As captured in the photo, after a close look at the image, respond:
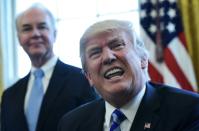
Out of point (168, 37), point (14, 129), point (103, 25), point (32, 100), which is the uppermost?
point (103, 25)

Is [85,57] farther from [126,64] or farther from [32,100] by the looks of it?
[32,100]

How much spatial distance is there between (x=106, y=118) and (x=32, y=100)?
824 millimetres

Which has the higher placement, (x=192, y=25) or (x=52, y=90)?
(x=192, y=25)

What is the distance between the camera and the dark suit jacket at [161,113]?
1.87 m

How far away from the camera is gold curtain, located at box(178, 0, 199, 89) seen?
10.8ft

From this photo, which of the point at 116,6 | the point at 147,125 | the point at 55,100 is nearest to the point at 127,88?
the point at 147,125

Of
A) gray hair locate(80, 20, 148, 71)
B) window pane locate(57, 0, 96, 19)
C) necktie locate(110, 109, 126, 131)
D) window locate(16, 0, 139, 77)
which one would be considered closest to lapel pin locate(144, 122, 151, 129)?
necktie locate(110, 109, 126, 131)

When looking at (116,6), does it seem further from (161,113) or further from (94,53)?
(161,113)

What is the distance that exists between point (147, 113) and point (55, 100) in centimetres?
90

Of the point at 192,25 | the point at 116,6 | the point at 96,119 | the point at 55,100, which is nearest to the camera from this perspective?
the point at 96,119

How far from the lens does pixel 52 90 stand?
9.09 feet

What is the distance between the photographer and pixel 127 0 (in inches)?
165

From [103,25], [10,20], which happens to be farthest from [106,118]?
[10,20]

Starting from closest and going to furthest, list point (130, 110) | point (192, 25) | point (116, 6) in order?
point (130, 110) → point (192, 25) → point (116, 6)
